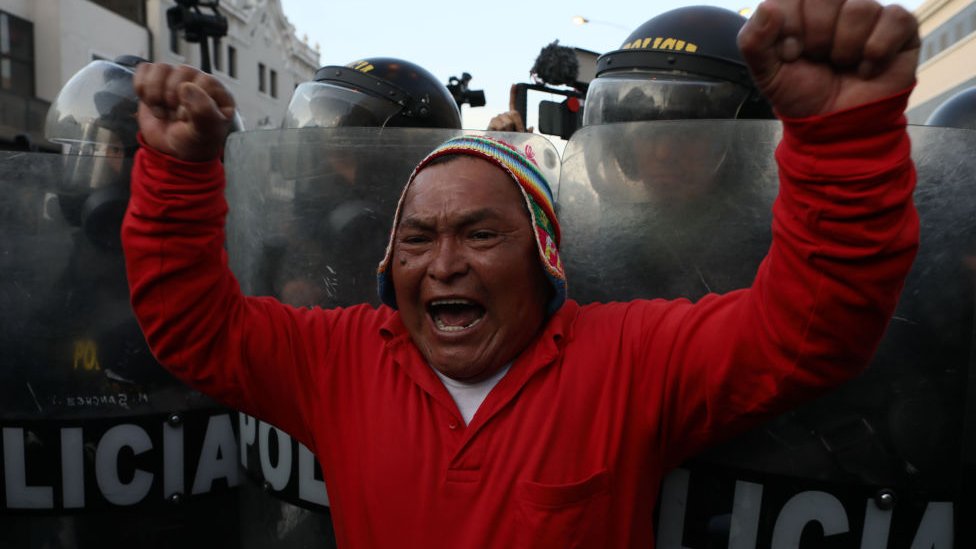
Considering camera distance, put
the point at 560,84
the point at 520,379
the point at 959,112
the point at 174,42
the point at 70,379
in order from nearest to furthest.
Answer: the point at 520,379 → the point at 70,379 → the point at 959,112 → the point at 560,84 → the point at 174,42

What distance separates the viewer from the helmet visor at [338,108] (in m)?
3.18

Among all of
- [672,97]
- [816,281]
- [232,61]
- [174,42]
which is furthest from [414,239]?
[232,61]

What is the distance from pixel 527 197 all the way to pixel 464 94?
17.9ft

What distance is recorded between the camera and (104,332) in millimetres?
2590

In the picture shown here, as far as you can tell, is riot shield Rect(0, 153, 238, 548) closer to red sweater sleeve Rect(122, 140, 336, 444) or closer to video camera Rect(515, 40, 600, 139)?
red sweater sleeve Rect(122, 140, 336, 444)

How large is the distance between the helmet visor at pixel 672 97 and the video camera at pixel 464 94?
3947 mm

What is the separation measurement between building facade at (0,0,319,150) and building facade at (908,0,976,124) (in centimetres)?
1842

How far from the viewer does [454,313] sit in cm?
174

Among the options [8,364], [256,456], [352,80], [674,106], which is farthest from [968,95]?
[8,364]

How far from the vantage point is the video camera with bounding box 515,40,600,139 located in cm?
470

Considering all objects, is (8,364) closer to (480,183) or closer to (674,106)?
(480,183)

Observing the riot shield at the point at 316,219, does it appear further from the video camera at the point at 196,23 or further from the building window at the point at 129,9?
the building window at the point at 129,9

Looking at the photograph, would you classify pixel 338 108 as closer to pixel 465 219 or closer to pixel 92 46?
pixel 465 219

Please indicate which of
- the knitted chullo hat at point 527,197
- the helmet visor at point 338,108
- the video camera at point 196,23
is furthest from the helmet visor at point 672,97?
the video camera at point 196,23
